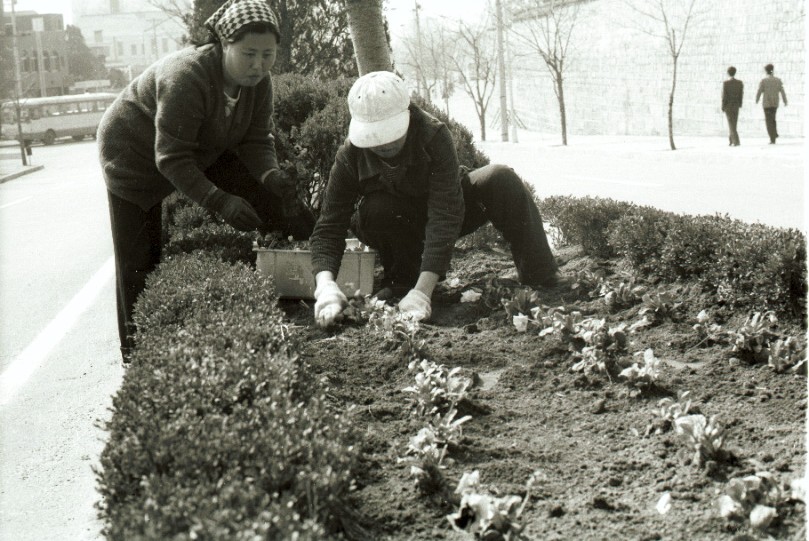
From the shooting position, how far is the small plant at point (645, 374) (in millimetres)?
3160

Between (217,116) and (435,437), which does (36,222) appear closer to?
(217,116)

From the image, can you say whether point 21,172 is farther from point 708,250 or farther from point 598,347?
point 598,347

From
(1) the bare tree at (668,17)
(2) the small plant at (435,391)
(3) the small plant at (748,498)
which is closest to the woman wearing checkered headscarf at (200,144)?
(2) the small plant at (435,391)

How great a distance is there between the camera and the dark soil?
238 centimetres

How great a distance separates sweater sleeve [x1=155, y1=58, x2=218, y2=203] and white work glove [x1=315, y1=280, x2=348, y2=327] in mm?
734

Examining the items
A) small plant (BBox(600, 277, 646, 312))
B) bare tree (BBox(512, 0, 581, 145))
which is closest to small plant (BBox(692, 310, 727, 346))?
small plant (BBox(600, 277, 646, 312))

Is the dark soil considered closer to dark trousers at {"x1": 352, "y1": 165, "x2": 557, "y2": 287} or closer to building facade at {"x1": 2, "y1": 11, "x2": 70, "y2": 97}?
dark trousers at {"x1": 352, "y1": 165, "x2": 557, "y2": 287}

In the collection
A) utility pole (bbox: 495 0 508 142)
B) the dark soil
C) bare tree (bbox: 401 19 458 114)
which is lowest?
the dark soil

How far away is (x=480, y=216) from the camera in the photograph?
16.8 ft

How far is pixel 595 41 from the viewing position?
98.3 ft

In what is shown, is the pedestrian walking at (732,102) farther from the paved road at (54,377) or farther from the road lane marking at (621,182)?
the paved road at (54,377)

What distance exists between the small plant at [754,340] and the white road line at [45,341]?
3.48 metres

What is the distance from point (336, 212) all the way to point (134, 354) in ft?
5.72

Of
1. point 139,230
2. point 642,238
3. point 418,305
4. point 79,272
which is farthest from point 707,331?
point 79,272
